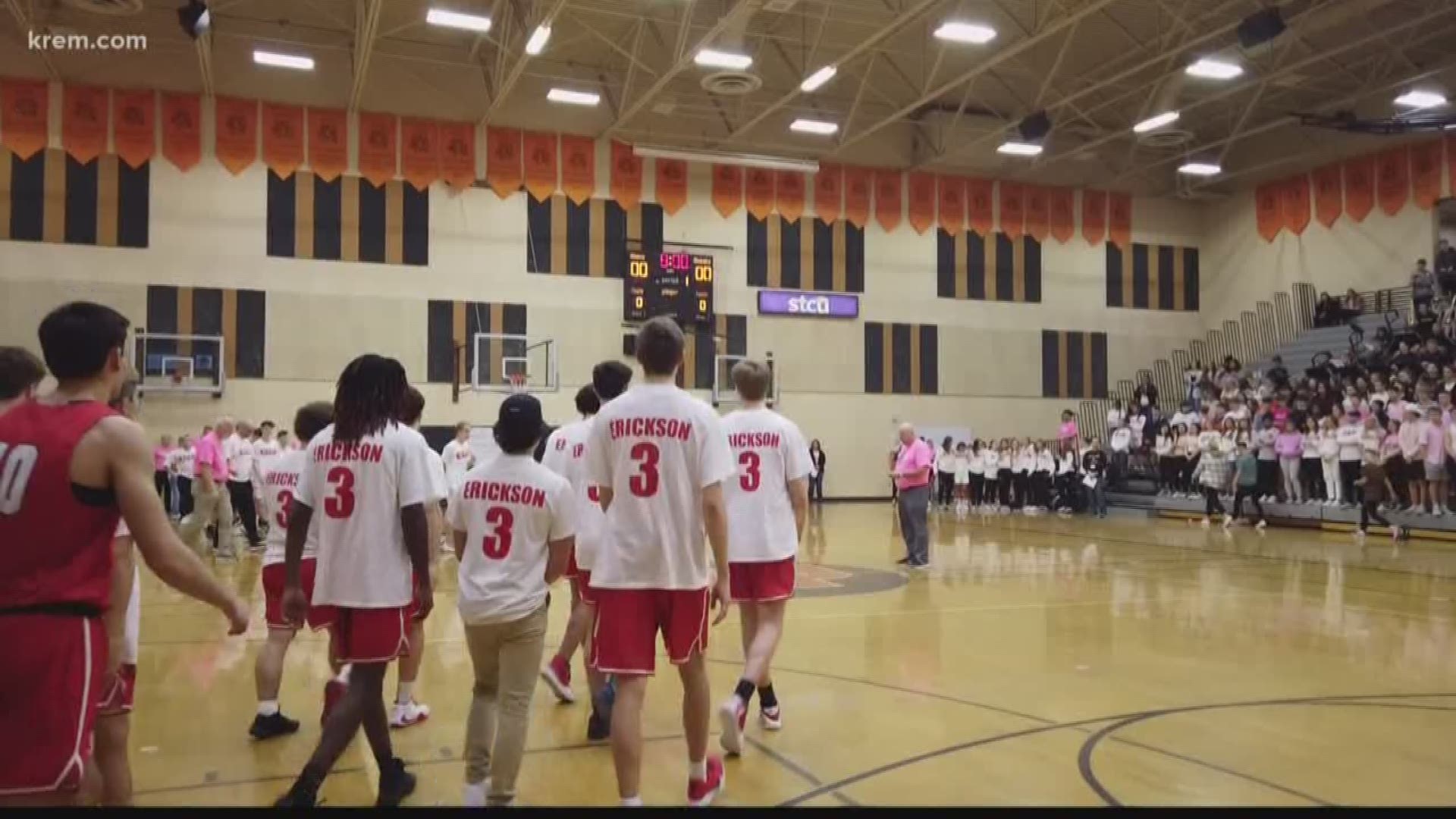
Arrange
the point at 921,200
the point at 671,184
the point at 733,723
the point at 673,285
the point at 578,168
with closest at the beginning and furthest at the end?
the point at 733,723 → the point at 673,285 → the point at 578,168 → the point at 671,184 → the point at 921,200

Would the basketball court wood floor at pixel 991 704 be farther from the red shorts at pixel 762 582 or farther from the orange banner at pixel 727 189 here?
the orange banner at pixel 727 189

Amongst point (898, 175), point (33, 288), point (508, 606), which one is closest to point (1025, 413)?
point (898, 175)

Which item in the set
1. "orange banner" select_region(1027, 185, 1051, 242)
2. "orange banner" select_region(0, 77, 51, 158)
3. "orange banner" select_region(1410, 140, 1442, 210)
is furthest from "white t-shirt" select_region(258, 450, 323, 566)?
"orange banner" select_region(1410, 140, 1442, 210)

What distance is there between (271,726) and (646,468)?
2618mm

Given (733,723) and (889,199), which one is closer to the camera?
(733,723)

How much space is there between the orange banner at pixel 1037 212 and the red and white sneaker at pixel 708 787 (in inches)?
1014

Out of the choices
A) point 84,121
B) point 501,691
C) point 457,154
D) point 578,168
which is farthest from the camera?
point 578,168

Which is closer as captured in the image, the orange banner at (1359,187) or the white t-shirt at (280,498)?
the white t-shirt at (280,498)

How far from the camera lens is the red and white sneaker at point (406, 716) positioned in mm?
5133

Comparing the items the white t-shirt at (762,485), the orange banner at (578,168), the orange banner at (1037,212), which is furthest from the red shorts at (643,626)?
the orange banner at (1037,212)

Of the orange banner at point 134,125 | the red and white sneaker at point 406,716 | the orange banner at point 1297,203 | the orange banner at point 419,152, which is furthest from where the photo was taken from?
the orange banner at point 1297,203

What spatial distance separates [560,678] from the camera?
5.38 meters

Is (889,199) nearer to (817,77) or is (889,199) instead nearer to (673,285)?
(673,285)

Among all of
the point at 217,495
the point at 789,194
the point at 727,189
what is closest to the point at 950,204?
A: the point at 789,194
